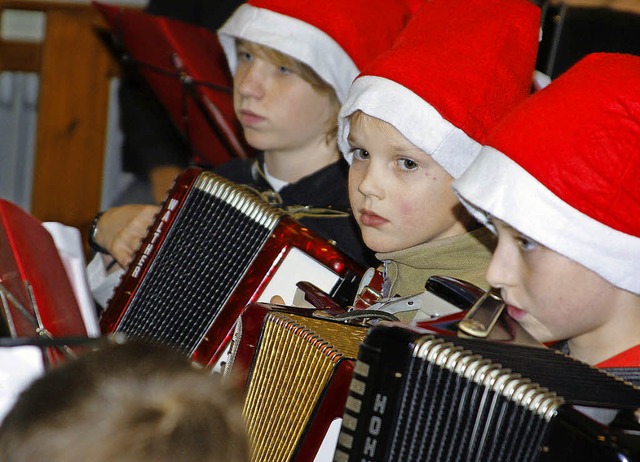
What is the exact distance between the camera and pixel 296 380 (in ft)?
4.27

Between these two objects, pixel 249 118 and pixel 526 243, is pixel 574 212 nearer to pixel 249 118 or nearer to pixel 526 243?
pixel 526 243

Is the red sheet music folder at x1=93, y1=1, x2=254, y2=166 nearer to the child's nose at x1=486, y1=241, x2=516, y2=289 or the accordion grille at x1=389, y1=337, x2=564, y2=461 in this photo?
the child's nose at x1=486, y1=241, x2=516, y2=289

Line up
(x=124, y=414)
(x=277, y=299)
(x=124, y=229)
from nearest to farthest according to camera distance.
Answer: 1. (x=124, y=414)
2. (x=277, y=299)
3. (x=124, y=229)

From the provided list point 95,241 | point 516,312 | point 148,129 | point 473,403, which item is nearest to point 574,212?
point 516,312

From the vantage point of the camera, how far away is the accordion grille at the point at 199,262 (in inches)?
66.3

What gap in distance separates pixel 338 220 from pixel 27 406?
1.21 meters

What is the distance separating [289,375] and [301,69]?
834 millimetres

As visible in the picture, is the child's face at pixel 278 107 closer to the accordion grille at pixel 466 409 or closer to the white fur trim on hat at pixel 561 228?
the white fur trim on hat at pixel 561 228

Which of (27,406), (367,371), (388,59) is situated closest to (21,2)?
(388,59)

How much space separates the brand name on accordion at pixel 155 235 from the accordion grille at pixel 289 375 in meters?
0.50

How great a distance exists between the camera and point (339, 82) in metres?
1.96

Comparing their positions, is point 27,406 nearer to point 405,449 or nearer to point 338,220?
point 405,449

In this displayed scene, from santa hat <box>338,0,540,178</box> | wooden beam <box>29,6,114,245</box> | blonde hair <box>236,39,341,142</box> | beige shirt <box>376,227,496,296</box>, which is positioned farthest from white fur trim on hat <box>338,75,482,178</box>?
wooden beam <box>29,6,114,245</box>

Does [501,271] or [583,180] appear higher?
[583,180]
